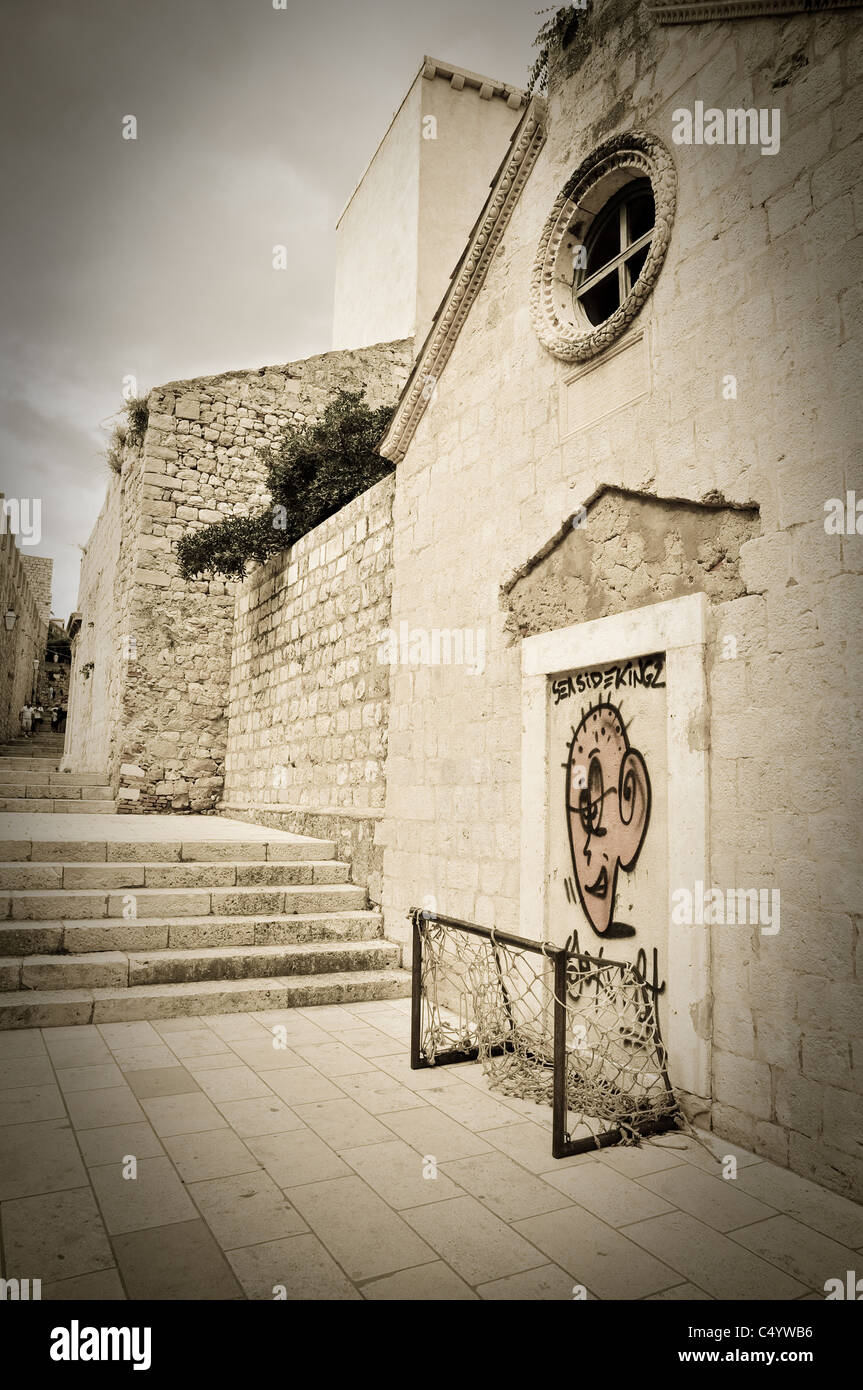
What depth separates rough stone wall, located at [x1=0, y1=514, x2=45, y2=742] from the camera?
1833 cm

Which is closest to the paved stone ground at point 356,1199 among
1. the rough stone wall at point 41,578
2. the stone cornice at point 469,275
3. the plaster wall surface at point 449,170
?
the stone cornice at point 469,275

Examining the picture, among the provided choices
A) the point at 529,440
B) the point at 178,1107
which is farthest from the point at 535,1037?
the point at 529,440

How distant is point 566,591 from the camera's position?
479 centimetres

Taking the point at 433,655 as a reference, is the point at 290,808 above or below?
below

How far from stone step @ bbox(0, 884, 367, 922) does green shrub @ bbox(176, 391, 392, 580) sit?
539 centimetres

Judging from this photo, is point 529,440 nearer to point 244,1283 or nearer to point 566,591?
point 566,591

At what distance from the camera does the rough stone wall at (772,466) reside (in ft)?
10.1

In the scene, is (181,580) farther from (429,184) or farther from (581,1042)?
(581,1042)

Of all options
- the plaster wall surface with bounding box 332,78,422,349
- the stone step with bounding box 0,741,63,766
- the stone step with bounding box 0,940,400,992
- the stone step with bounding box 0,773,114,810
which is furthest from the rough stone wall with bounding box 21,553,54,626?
the stone step with bounding box 0,940,400,992

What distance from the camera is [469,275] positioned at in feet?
19.7

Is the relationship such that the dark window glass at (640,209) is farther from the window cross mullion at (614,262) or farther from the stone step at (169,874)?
the stone step at (169,874)

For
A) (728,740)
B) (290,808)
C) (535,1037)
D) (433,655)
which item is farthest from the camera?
(290,808)

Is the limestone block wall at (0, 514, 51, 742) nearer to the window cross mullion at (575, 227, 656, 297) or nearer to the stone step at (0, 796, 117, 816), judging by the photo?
the stone step at (0, 796, 117, 816)

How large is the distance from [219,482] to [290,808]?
5.98m
